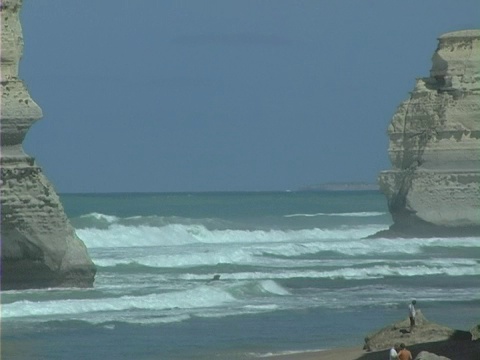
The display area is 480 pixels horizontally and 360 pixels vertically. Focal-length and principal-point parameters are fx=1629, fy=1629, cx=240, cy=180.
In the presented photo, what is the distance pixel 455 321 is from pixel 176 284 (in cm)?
941

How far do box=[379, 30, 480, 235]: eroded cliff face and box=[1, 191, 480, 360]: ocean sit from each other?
1653mm

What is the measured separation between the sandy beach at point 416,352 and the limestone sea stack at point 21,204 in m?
7.00

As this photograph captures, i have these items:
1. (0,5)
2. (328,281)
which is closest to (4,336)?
(0,5)

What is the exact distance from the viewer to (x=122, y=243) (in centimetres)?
5906

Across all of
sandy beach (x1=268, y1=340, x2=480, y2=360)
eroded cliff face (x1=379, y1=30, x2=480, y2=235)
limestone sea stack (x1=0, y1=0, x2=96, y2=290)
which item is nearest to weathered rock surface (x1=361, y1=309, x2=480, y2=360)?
sandy beach (x1=268, y1=340, x2=480, y2=360)

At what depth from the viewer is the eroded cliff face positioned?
55000mm

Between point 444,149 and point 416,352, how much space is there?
36.1 m

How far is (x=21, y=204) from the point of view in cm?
2770

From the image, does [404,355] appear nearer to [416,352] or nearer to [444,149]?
[416,352]

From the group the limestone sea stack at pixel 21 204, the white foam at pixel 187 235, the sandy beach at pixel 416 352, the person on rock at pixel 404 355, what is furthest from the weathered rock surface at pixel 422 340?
the white foam at pixel 187 235

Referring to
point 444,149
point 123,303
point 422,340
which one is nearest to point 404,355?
point 422,340

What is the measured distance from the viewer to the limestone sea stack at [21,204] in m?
27.6

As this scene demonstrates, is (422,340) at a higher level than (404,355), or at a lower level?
lower

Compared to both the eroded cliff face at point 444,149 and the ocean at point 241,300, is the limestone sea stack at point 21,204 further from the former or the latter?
the eroded cliff face at point 444,149
